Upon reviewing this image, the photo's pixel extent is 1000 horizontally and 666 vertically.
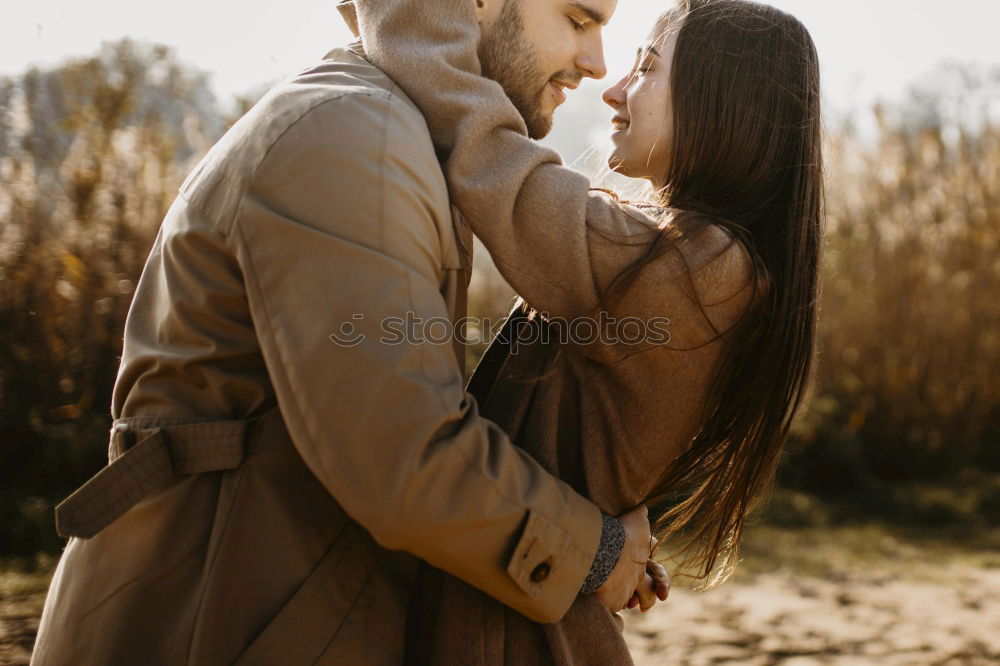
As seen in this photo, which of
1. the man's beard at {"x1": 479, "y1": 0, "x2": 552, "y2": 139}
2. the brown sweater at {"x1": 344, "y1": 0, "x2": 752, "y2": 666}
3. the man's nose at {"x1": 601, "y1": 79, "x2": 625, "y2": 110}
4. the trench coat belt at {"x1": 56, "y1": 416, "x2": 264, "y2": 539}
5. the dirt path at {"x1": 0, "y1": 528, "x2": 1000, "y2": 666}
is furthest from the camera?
the dirt path at {"x1": 0, "y1": 528, "x2": 1000, "y2": 666}

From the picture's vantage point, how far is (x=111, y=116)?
5.20 m

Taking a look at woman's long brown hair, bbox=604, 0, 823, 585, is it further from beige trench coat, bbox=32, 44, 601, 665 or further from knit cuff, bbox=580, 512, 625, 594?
beige trench coat, bbox=32, 44, 601, 665

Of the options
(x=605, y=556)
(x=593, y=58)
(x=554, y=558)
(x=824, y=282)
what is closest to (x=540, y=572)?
(x=554, y=558)

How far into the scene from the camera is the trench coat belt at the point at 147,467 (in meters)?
1.52

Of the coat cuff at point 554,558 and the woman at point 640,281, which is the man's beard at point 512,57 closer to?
the woman at point 640,281

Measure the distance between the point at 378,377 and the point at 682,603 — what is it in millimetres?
3786

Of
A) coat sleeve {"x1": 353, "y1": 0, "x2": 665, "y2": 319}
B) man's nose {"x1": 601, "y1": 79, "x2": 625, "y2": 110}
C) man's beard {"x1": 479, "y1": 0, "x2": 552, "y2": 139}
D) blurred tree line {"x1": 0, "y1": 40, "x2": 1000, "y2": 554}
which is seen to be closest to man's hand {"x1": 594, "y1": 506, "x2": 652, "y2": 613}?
coat sleeve {"x1": 353, "y1": 0, "x2": 665, "y2": 319}

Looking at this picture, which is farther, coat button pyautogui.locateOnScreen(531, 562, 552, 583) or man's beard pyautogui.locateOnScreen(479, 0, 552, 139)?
man's beard pyautogui.locateOnScreen(479, 0, 552, 139)

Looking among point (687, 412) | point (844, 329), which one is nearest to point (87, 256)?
point (687, 412)

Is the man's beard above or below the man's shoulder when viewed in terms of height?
above

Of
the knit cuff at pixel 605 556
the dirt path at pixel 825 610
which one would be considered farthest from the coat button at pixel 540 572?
the dirt path at pixel 825 610

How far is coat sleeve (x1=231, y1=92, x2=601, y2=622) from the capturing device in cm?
139

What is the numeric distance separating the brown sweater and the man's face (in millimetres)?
339

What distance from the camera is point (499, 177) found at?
171 centimetres
